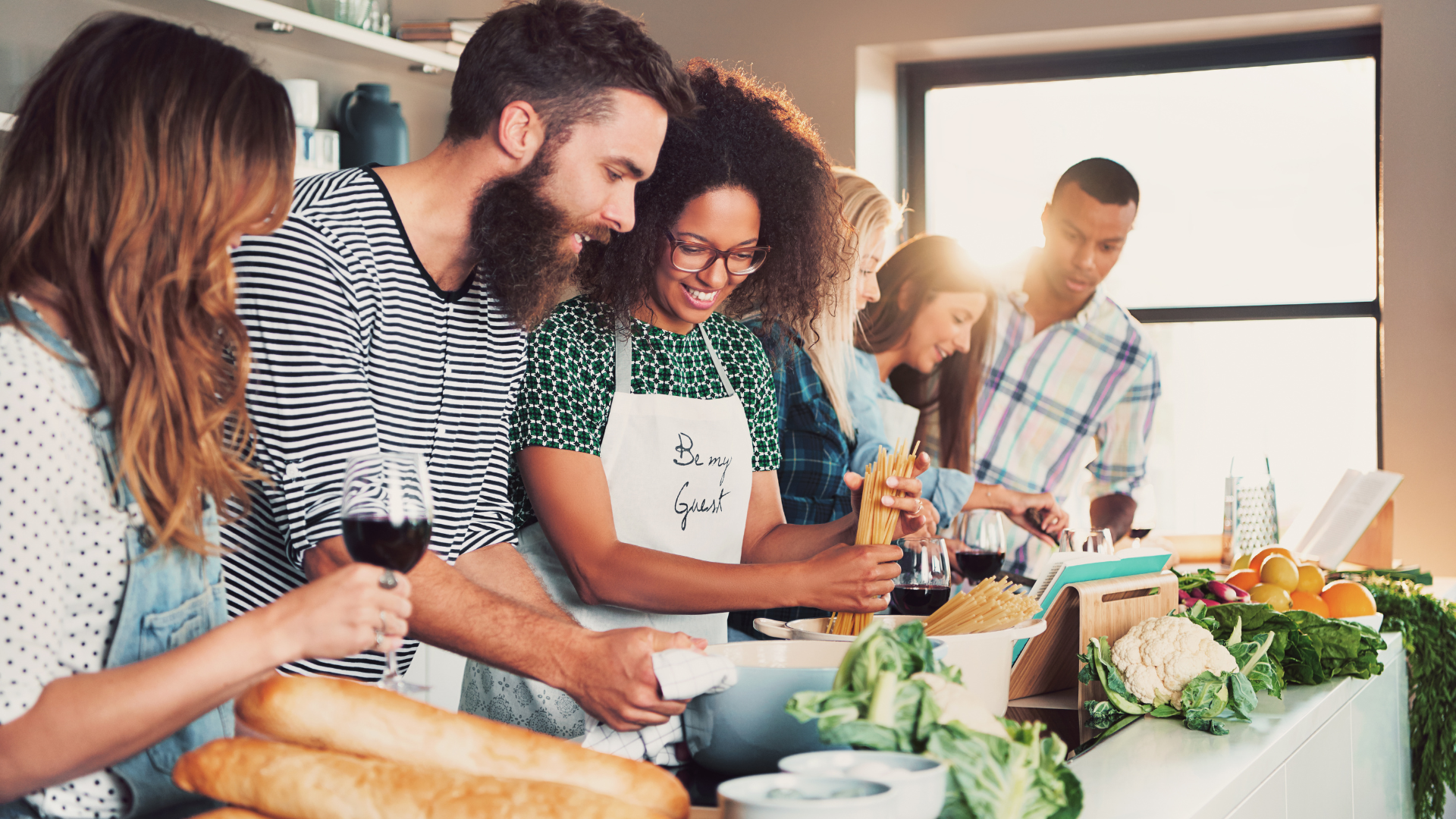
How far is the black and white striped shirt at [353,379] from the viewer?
128 cm

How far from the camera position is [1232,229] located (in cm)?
427

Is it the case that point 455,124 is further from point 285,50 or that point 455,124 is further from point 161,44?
point 285,50

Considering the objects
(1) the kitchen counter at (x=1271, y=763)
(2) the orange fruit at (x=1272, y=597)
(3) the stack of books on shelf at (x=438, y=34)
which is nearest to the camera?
(1) the kitchen counter at (x=1271, y=763)

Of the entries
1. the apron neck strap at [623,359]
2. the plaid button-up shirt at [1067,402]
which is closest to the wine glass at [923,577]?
the apron neck strap at [623,359]

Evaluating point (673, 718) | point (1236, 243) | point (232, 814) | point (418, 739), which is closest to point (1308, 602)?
point (673, 718)

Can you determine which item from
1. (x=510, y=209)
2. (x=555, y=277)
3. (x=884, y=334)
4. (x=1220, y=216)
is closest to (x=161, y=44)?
(x=510, y=209)

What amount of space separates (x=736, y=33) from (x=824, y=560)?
319cm

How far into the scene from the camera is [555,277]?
1606 mm

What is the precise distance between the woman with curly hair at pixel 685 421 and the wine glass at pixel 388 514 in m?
0.71

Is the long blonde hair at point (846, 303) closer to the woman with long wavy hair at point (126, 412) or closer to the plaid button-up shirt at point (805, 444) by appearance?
the plaid button-up shirt at point (805, 444)

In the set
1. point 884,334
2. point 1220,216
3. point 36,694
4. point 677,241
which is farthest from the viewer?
point 1220,216

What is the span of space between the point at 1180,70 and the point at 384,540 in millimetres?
4017

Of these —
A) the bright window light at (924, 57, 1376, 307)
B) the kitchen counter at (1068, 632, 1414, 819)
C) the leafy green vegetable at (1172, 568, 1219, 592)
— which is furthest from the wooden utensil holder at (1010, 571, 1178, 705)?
the bright window light at (924, 57, 1376, 307)

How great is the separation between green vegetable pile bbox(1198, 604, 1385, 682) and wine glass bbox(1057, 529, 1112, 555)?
0.24m
